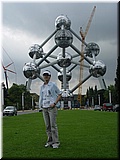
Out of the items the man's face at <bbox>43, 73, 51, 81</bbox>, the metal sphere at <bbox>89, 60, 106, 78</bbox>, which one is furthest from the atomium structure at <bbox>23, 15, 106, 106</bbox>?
the man's face at <bbox>43, 73, 51, 81</bbox>

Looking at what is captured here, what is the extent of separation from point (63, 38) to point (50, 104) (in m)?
47.0

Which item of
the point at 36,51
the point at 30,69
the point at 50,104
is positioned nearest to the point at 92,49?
the point at 36,51

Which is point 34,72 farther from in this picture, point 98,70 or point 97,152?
point 97,152

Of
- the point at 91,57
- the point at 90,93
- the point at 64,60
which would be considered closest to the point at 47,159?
the point at 64,60

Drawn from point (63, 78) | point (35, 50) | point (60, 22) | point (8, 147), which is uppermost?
point (60, 22)

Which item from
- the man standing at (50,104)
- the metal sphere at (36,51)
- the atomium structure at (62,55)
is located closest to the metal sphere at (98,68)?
the atomium structure at (62,55)

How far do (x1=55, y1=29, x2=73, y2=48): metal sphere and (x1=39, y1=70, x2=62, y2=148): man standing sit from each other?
4584 centimetres

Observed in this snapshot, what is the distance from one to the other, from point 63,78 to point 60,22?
14.0 meters

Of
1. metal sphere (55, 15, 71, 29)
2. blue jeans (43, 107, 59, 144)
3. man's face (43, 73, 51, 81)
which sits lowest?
blue jeans (43, 107, 59, 144)

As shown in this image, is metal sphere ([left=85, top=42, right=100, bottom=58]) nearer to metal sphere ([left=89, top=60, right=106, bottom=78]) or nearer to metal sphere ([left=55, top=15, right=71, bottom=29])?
metal sphere ([left=89, top=60, right=106, bottom=78])

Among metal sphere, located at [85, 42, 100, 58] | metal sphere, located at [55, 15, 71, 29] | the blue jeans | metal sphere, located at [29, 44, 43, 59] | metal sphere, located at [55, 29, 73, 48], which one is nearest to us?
the blue jeans

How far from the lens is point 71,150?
269 inches

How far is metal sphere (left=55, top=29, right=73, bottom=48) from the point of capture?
53125 millimetres

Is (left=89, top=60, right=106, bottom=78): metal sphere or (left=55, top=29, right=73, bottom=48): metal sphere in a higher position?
(left=55, top=29, right=73, bottom=48): metal sphere
